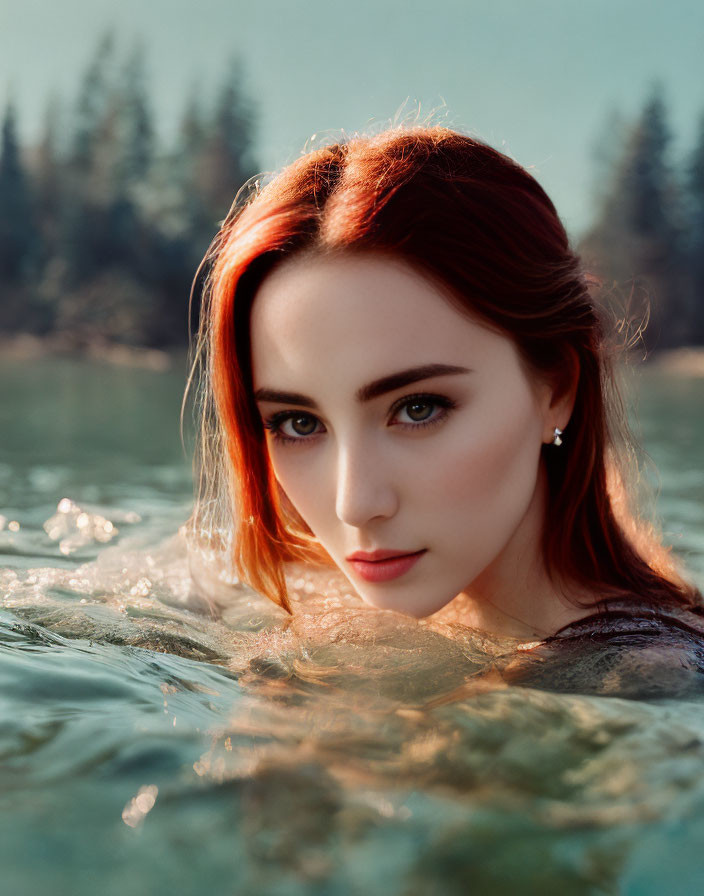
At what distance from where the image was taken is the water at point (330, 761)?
1261mm

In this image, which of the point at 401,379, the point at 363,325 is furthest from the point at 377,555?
the point at 363,325

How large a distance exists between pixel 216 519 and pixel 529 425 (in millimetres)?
1317

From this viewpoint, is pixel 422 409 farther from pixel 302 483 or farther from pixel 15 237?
pixel 15 237

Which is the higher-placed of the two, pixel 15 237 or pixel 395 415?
pixel 15 237

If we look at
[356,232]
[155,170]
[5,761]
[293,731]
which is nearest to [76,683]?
[5,761]

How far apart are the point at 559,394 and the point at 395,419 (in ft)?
1.86

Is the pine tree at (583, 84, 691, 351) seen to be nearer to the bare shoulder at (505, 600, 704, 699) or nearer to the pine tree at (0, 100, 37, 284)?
the pine tree at (0, 100, 37, 284)

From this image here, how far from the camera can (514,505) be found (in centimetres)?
236

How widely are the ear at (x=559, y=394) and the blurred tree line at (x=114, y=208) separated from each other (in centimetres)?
3188

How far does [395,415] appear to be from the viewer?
2186 mm

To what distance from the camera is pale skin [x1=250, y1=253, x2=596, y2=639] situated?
2135mm

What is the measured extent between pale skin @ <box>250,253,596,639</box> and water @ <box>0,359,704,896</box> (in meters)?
0.30

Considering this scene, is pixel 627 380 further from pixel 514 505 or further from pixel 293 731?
pixel 293 731

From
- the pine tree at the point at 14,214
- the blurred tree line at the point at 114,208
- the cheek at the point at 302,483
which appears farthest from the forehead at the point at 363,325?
the pine tree at the point at 14,214
